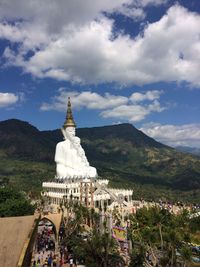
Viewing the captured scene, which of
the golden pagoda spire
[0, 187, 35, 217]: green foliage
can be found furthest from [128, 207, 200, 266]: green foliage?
the golden pagoda spire

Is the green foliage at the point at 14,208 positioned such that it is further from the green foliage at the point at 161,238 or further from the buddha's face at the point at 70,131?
the buddha's face at the point at 70,131

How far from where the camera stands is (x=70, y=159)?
219ft

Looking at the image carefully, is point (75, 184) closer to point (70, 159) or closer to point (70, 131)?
point (70, 159)

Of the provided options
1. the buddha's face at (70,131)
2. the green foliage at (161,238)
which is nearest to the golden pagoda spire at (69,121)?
the buddha's face at (70,131)

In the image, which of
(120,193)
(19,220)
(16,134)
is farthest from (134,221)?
(16,134)

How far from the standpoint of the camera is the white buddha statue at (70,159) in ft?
211

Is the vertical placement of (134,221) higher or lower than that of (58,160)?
lower

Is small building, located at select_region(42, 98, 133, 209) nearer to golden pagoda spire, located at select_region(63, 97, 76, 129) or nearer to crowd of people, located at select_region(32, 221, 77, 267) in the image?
golden pagoda spire, located at select_region(63, 97, 76, 129)

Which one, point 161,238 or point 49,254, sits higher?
point 161,238

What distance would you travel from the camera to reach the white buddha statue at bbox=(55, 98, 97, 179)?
6444cm

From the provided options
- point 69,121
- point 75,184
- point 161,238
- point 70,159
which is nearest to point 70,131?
point 69,121

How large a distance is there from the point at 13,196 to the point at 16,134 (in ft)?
501

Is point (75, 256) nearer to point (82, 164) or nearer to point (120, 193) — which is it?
point (120, 193)

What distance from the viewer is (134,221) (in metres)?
40.5
